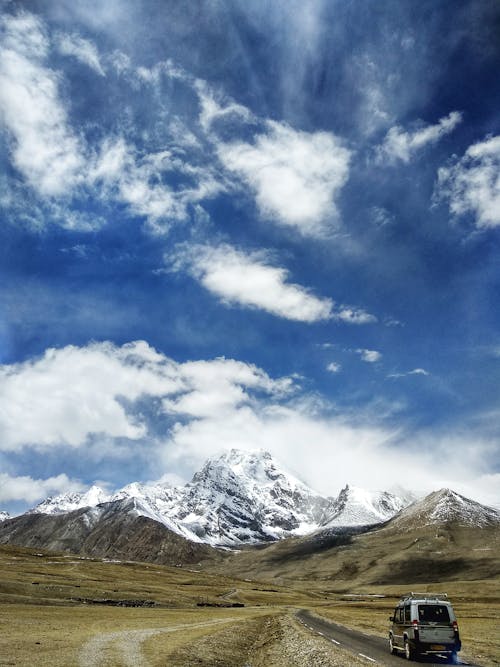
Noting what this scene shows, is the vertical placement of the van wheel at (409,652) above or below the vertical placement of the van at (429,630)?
below

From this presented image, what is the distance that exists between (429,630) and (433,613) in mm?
1026

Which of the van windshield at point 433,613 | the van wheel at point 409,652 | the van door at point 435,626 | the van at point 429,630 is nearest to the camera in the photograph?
the van at point 429,630

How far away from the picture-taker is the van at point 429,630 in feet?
96.4

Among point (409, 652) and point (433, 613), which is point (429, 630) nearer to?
point (433, 613)

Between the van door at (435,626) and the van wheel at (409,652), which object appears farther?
the van wheel at (409,652)

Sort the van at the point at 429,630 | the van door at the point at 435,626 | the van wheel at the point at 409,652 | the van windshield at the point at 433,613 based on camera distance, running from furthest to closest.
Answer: the van windshield at the point at 433,613 → the van wheel at the point at 409,652 → the van door at the point at 435,626 → the van at the point at 429,630

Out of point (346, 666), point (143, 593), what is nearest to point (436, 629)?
point (346, 666)

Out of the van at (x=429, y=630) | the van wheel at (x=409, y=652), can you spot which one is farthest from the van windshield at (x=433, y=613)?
the van wheel at (x=409, y=652)

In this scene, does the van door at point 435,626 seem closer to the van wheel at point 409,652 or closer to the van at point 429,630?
the van at point 429,630

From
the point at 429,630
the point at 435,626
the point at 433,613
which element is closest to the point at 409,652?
the point at 429,630

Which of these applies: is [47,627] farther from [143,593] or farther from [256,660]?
[143,593]

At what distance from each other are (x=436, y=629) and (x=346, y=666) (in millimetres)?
7901

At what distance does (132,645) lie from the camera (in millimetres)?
33625

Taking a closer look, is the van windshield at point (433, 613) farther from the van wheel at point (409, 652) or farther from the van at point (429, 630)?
the van wheel at point (409, 652)
